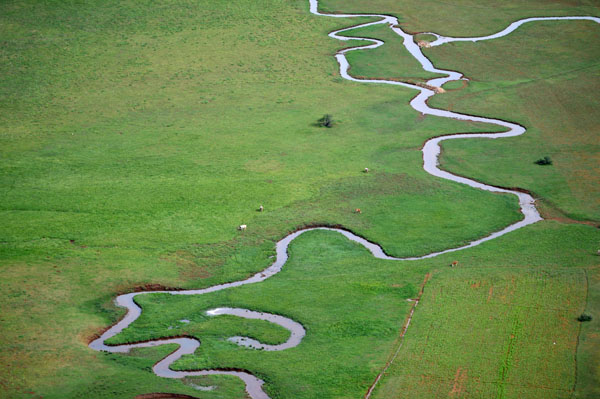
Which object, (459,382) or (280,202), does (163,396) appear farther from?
(280,202)

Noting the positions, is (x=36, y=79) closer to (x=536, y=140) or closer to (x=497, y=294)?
(x=536, y=140)

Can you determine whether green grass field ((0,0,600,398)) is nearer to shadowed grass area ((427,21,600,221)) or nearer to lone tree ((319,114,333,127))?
shadowed grass area ((427,21,600,221))

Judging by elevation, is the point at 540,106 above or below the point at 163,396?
above

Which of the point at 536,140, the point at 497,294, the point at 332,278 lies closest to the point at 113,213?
the point at 332,278

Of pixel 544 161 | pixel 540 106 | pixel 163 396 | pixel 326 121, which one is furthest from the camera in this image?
pixel 540 106

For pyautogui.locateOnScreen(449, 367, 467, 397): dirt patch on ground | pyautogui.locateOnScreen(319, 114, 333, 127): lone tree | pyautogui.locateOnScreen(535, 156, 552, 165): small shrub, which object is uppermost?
pyautogui.locateOnScreen(319, 114, 333, 127): lone tree

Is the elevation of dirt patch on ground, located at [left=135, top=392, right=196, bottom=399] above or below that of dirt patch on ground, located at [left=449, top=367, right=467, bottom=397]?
below

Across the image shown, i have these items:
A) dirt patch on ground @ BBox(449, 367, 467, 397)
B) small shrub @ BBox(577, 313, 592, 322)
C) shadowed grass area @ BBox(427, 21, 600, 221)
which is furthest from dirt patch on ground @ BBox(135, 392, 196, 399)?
shadowed grass area @ BBox(427, 21, 600, 221)

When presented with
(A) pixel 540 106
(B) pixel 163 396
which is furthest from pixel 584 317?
(A) pixel 540 106

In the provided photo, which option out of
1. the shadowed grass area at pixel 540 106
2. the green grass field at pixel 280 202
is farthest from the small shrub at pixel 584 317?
the shadowed grass area at pixel 540 106

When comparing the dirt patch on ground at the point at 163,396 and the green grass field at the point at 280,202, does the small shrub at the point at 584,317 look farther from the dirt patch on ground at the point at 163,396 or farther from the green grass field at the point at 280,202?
the dirt patch on ground at the point at 163,396
